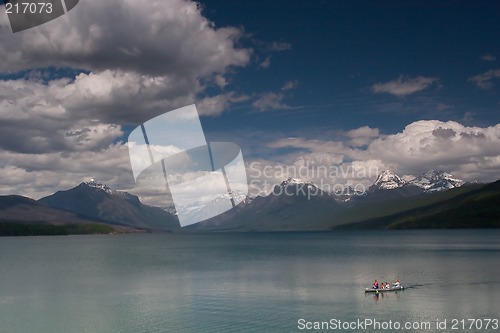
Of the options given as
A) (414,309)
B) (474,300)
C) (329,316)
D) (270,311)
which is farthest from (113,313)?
(474,300)

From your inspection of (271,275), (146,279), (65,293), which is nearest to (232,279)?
(271,275)

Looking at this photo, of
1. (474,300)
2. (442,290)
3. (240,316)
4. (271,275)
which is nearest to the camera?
(240,316)

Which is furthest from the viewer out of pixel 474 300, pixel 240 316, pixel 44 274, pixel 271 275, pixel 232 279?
pixel 44 274

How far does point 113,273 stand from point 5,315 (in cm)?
4376

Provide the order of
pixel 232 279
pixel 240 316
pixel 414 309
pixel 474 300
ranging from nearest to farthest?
pixel 240 316 → pixel 414 309 → pixel 474 300 → pixel 232 279

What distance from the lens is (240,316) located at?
51531 mm

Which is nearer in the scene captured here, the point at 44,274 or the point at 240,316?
the point at 240,316

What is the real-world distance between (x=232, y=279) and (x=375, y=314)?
115ft

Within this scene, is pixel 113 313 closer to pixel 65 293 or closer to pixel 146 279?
pixel 65 293

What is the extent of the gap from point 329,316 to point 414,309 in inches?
466

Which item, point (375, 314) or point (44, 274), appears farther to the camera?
point (44, 274)

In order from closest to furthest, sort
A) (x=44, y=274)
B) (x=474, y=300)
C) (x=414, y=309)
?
(x=414, y=309) < (x=474, y=300) < (x=44, y=274)

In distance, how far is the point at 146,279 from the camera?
8656 cm

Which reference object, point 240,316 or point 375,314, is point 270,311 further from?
point 375,314
